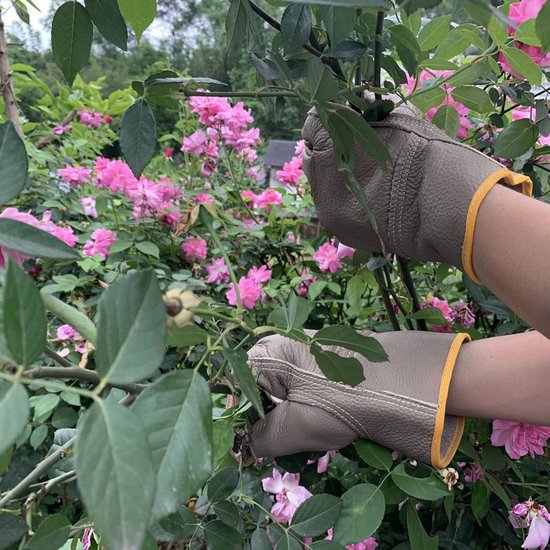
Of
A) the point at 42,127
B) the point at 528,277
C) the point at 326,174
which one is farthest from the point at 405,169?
the point at 42,127

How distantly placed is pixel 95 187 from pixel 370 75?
4.44 feet

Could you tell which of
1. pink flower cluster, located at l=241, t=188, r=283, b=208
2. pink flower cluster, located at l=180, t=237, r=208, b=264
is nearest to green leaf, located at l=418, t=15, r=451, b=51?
pink flower cluster, located at l=180, t=237, r=208, b=264

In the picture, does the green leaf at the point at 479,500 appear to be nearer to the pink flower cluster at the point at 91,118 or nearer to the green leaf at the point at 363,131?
the green leaf at the point at 363,131

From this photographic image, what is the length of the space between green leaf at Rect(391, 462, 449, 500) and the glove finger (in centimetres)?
8

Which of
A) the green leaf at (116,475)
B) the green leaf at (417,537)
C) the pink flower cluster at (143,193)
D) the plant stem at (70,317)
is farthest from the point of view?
the pink flower cluster at (143,193)

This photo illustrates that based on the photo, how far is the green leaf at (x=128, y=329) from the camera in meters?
0.24

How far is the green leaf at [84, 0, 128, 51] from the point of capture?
0.50 metres

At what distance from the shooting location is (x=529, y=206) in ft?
1.85

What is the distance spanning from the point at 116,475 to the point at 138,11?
0.43 metres

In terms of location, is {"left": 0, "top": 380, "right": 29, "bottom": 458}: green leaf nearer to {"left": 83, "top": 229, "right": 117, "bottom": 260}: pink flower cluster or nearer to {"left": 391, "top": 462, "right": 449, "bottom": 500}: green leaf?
{"left": 391, "top": 462, "right": 449, "bottom": 500}: green leaf

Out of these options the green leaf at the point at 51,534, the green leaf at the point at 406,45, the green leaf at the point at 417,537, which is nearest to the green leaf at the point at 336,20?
the green leaf at the point at 406,45

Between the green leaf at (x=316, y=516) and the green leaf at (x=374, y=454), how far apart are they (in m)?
0.08

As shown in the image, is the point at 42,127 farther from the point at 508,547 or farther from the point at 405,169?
the point at 508,547

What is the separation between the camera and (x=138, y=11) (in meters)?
0.48
